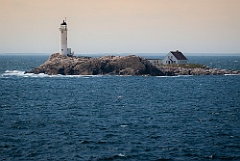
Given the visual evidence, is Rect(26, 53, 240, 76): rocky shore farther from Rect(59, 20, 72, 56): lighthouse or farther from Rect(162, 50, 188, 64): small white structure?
Rect(162, 50, 188, 64): small white structure

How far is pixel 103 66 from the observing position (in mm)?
135000

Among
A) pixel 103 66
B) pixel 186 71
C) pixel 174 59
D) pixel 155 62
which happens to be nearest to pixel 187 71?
pixel 186 71

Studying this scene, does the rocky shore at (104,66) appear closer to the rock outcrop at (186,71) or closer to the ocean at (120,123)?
the rock outcrop at (186,71)

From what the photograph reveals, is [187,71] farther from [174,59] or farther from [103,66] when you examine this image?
[103,66]

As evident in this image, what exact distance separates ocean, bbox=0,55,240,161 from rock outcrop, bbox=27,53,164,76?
3266cm

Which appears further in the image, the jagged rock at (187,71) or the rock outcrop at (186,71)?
the jagged rock at (187,71)

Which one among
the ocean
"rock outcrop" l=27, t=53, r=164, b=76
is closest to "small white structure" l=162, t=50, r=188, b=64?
"rock outcrop" l=27, t=53, r=164, b=76

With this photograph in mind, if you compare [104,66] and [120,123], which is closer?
[120,123]

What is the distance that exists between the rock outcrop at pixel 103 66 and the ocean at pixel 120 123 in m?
32.7

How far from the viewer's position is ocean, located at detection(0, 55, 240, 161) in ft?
137

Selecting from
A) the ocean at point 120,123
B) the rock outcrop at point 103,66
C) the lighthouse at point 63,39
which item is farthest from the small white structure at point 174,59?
the ocean at point 120,123

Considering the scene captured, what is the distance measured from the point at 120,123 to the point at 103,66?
7984 cm

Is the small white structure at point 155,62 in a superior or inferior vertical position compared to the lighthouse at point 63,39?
inferior

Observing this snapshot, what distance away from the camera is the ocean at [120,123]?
137 ft
